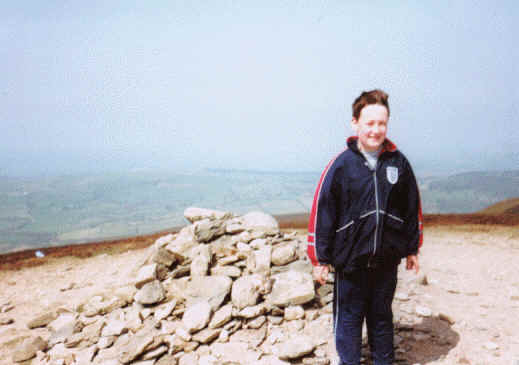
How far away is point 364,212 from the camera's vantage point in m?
2.66

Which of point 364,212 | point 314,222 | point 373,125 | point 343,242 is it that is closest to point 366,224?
point 364,212

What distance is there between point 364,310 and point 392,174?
1353mm

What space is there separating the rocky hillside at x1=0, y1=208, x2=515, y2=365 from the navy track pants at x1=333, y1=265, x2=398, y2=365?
2.18 feet

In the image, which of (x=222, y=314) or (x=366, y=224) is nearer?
(x=366, y=224)

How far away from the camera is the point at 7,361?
15.6 ft

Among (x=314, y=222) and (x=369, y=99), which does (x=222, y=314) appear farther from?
(x=369, y=99)

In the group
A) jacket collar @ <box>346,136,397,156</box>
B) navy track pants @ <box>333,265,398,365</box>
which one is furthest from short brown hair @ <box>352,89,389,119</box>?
navy track pants @ <box>333,265,398,365</box>

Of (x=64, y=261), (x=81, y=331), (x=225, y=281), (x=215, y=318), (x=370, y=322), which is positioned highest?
(x=370, y=322)

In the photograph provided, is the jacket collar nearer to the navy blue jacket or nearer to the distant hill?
the navy blue jacket

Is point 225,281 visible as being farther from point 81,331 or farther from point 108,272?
point 108,272

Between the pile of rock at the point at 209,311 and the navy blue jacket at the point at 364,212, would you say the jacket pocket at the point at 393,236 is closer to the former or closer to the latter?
the navy blue jacket at the point at 364,212

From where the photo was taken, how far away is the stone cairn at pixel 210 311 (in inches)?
156

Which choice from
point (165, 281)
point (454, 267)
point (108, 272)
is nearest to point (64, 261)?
point (108, 272)

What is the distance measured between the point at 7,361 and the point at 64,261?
241 inches
